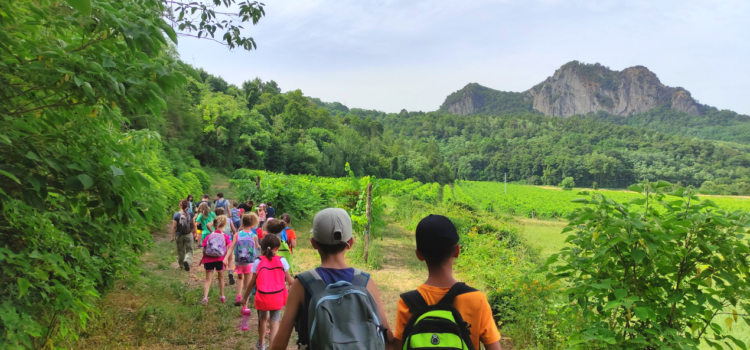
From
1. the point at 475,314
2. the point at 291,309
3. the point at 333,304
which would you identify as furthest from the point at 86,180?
the point at 475,314

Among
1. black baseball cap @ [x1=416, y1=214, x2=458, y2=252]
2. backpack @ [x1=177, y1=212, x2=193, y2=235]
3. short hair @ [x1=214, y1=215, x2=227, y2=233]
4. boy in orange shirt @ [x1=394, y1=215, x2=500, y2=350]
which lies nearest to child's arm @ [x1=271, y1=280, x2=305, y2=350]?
boy in orange shirt @ [x1=394, y1=215, x2=500, y2=350]

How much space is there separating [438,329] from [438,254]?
38cm

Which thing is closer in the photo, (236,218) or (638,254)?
(638,254)

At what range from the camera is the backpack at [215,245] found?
5.87 meters

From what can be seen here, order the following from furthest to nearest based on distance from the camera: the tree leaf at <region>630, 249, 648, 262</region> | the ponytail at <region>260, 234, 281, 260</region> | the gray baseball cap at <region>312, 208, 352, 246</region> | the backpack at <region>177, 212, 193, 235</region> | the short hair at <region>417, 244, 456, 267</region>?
the backpack at <region>177, 212, 193, 235</region> < the ponytail at <region>260, 234, 281, 260</region> < the tree leaf at <region>630, 249, 648, 262</region> < the gray baseball cap at <region>312, 208, 352, 246</region> < the short hair at <region>417, 244, 456, 267</region>

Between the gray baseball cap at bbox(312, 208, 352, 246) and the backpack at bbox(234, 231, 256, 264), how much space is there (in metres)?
3.69

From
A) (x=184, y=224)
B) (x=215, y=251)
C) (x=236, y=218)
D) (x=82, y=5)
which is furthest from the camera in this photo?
(x=236, y=218)

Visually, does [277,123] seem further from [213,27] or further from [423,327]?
[423,327]

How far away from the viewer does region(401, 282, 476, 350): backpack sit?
1685 mm

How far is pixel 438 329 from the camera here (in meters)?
1.70

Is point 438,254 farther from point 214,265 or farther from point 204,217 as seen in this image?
point 204,217

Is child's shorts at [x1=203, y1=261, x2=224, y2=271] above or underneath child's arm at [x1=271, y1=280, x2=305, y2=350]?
underneath

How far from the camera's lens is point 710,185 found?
266ft

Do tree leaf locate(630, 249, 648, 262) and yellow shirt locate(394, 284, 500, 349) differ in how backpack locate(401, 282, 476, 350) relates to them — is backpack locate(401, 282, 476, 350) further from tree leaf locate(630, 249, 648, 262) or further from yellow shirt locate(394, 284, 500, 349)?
tree leaf locate(630, 249, 648, 262)
